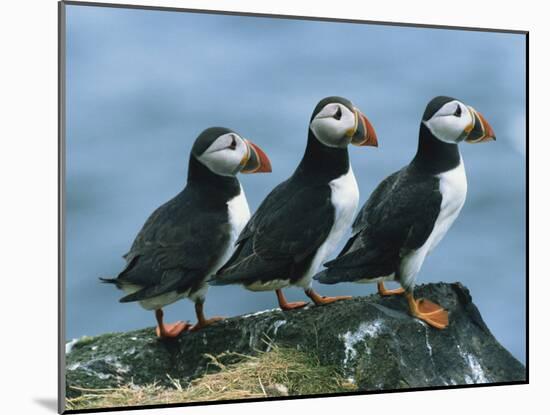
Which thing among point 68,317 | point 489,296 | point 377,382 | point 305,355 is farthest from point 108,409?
point 489,296

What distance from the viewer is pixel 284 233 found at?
5590 millimetres

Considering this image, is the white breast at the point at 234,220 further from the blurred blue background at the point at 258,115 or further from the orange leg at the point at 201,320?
the orange leg at the point at 201,320

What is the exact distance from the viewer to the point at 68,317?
17.3 ft

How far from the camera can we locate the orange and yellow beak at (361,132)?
5734mm

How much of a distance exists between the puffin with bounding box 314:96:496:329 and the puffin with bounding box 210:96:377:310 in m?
0.13

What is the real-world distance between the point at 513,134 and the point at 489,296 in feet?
2.97

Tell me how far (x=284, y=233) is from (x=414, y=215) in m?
0.72

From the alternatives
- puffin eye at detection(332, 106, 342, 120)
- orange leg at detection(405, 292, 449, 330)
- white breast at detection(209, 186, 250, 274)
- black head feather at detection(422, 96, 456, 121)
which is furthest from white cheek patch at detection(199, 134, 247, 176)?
orange leg at detection(405, 292, 449, 330)

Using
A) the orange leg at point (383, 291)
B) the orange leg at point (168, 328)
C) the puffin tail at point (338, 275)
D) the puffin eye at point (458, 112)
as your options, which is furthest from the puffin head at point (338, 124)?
the orange leg at point (168, 328)

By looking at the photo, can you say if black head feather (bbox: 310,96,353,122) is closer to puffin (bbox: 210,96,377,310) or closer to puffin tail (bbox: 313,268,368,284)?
puffin (bbox: 210,96,377,310)

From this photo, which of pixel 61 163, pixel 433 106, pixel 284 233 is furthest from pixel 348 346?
pixel 61 163

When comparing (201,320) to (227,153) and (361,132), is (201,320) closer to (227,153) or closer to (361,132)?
(227,153)

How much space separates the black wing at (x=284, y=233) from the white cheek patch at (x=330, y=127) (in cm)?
24

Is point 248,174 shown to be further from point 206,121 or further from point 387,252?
point 387,252
